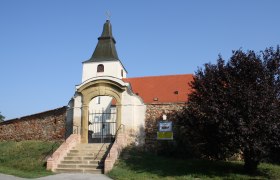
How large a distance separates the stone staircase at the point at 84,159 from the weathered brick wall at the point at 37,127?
3.12 m

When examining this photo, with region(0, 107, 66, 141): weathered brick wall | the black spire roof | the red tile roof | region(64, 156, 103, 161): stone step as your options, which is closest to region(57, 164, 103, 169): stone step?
region(64, 156, 103, 161): stone step

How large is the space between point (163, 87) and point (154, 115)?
912 cm

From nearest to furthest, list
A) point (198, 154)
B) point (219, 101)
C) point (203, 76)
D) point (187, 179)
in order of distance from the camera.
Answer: point (187, 179), point (219, 101), point (203, 76), point (198, 154)

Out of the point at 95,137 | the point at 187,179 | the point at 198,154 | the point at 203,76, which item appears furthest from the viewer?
the point at 95,137

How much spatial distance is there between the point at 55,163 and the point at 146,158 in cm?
459

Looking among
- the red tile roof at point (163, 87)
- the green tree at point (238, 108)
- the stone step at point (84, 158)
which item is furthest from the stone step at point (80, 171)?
the red tile roof at point (163, 87)

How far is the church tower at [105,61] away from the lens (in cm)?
3925

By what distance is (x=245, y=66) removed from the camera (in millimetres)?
15938

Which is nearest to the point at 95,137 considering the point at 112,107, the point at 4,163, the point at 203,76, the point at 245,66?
the point at 112,107

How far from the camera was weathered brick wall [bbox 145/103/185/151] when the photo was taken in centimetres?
2211

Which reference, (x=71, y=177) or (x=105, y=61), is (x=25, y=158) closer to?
(x=71, y=177)

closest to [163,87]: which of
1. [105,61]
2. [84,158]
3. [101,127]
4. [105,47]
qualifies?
[101,127]

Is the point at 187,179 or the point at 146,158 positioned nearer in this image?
the point at 187,179

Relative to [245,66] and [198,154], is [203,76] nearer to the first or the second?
[245,66]
